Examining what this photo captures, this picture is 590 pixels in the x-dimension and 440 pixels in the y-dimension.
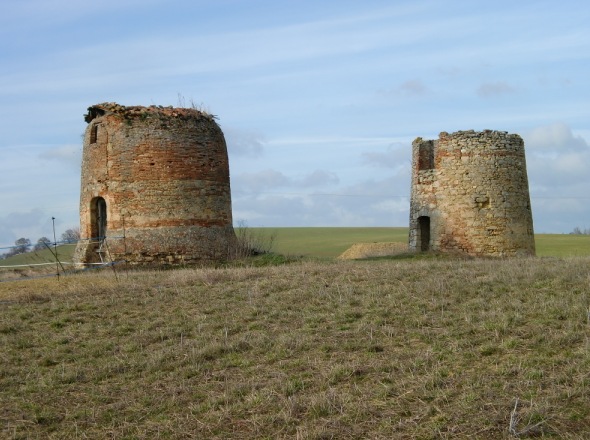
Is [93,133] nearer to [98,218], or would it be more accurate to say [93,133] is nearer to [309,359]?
[98,218]

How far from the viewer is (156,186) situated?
65.8 ft

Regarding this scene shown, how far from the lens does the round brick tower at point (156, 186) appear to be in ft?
66.0

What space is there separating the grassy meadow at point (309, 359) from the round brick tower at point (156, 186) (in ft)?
19.7

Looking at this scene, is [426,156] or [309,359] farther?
[426,156]

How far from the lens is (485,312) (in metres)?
10.5

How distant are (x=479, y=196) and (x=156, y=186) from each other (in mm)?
9397

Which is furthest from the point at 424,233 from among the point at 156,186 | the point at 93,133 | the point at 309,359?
the point at 309,359

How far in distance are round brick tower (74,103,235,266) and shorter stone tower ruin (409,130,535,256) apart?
6653mm

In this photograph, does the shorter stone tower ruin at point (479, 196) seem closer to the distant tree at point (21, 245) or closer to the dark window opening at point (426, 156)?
the dark window opening at point (426, 156)

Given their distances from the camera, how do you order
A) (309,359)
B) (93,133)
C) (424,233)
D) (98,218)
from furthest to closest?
(424,233) → (98,218) → (93,133) → (309,359)

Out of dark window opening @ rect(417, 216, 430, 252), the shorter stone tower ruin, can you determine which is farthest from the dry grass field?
dark window opening @ rect(417, 216, 430, 252)

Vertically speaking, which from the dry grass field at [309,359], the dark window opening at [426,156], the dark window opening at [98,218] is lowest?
the dry grass field at [309,359]

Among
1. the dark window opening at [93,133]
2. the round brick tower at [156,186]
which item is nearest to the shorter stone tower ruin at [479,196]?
the round brick tower at [156,186]

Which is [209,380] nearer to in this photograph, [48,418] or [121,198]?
[48,418]
